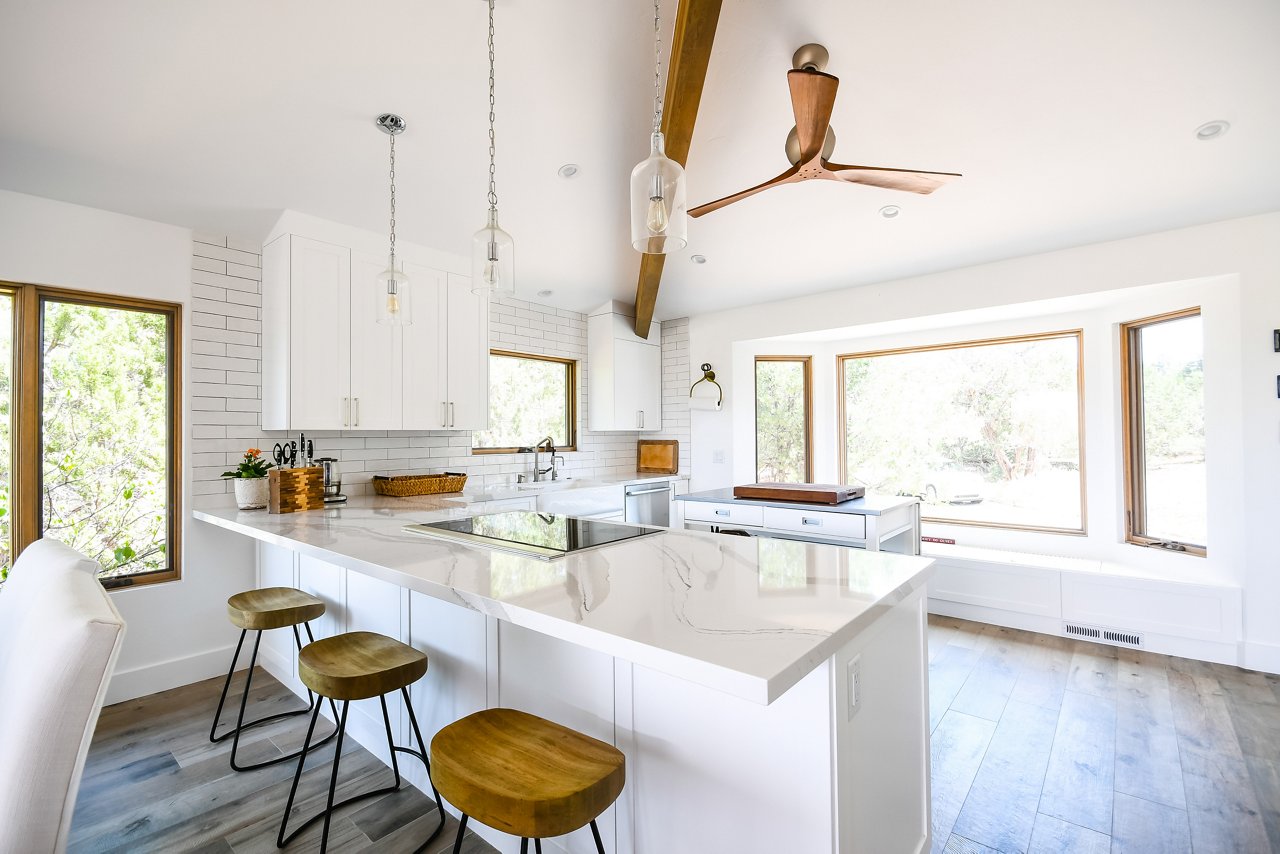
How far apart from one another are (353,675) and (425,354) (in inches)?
89.8

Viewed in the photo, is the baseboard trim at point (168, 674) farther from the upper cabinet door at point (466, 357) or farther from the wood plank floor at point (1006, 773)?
the upper cabinet door at point (466, 357)

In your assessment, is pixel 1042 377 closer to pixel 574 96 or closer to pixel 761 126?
pixel 761 126

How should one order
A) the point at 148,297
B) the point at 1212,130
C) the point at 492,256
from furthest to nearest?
the point at 148,297 < the point at 1212,130 < the point at 492,256

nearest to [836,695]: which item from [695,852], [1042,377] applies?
[695,852]

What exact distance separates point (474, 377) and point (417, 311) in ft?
1.81


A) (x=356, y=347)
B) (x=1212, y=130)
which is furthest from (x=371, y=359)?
(x=1212, y=130)

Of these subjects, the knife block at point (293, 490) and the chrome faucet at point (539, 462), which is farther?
the chrome faucet at point (539, 462)

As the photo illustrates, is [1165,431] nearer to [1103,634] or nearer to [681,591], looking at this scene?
[1103,634]

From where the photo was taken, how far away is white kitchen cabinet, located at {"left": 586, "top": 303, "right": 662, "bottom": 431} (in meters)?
4.89

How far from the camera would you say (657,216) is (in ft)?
4.95

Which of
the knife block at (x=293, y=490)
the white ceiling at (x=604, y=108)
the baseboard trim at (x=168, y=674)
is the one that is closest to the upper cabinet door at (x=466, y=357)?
the white ceiling at (x=604, y=108)

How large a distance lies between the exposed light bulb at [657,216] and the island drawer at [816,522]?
84.3 inches

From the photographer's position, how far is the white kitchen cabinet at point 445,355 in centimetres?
348

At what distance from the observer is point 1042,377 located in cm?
415
